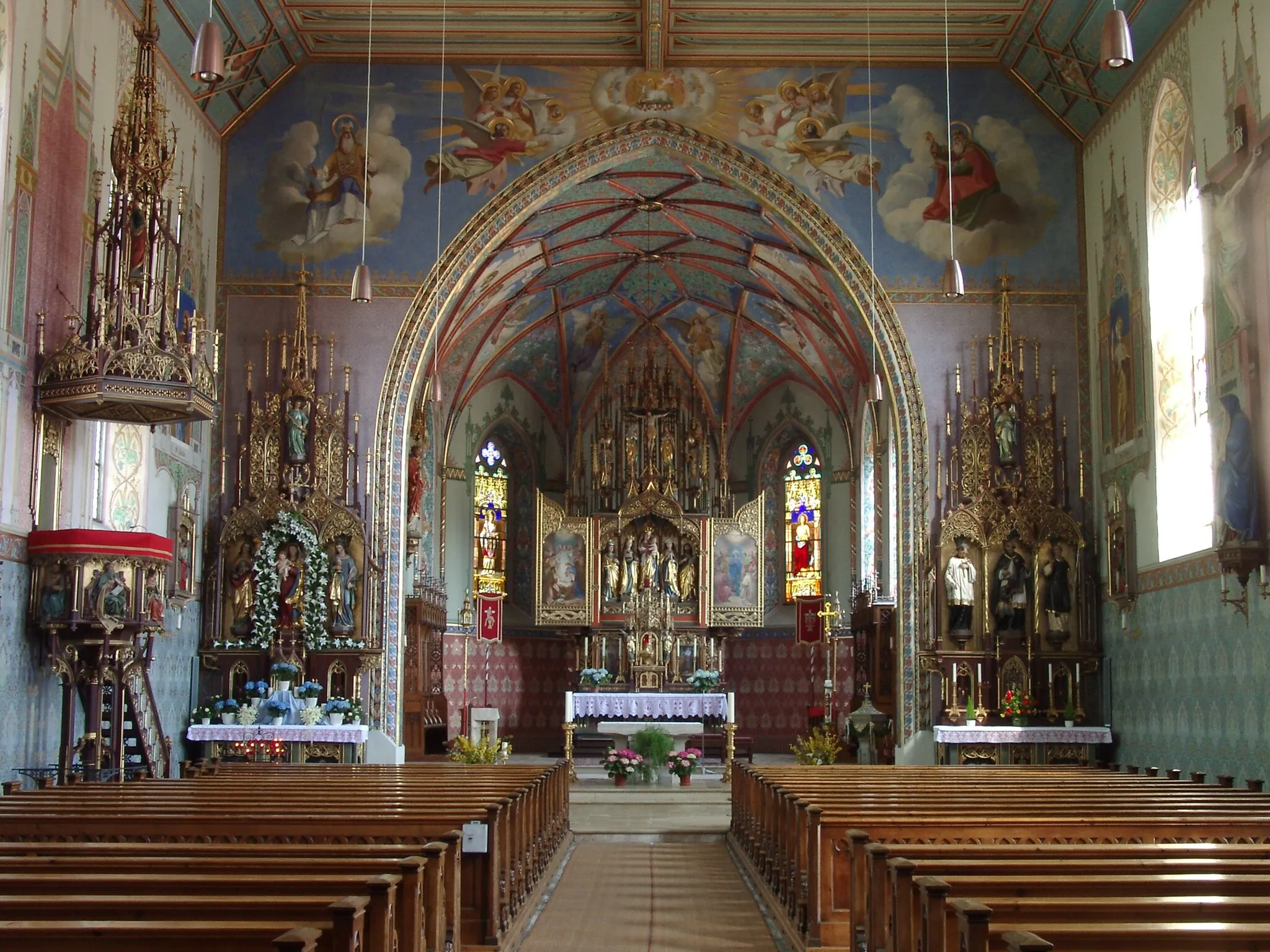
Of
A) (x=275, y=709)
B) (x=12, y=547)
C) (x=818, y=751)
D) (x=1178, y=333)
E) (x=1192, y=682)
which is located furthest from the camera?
(x=818, y=751)

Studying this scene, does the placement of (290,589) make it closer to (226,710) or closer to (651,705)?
(226,710)

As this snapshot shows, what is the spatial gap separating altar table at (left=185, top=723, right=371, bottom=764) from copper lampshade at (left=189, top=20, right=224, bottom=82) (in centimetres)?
1111

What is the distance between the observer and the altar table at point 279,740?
2134cm

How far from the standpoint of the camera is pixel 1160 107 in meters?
20.7

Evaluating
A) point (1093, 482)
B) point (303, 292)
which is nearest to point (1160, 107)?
point (1093, 482)

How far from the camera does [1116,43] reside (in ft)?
41.3

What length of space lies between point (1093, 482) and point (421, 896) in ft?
60.4

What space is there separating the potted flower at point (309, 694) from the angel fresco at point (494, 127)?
8.88 metres

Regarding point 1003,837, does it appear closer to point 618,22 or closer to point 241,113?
point 618,22

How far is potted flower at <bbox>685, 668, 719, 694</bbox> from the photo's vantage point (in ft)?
101

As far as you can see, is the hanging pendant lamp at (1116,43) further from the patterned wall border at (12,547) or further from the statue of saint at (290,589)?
the statue of saint at (290,589)

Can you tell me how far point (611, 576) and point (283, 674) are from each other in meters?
12.9

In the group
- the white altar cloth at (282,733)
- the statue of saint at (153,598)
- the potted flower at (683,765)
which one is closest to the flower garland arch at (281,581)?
the white altar cloth at (282,733)

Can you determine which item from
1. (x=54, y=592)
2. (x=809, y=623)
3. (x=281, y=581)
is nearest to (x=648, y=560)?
(x=809, y=623)
